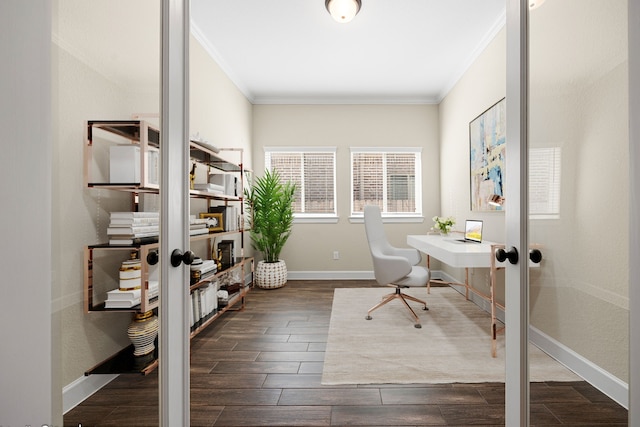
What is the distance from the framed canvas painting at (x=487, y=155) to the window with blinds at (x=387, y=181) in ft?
4.48

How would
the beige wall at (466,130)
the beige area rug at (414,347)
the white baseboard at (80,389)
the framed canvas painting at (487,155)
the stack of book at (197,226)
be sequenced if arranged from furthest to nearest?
1. the beige wall at (466,130)
2. the framed canvas painting at (487,155)
3. the stack of book at (197,226)
4. the beige area rug at (414,347)
5. the white baseboard at (80,389)

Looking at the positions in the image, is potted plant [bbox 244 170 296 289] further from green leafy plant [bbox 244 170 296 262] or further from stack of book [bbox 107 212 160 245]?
stack of book [bbox 107 212 160 245]

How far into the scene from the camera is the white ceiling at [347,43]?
280cm

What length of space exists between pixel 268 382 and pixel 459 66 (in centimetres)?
412

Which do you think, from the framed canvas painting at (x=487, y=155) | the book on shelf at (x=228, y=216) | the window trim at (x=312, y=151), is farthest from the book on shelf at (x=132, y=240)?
the window trim at (x=312, y=151)

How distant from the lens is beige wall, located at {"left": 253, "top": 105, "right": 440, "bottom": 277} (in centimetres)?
489

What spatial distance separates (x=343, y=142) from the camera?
4941 millimetres

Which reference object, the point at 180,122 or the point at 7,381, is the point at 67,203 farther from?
the point at 180,122

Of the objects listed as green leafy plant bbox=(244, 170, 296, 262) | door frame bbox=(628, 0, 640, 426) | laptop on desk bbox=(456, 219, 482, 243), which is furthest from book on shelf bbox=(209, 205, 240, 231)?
door frame bbox=(628, 0, 640, 426)

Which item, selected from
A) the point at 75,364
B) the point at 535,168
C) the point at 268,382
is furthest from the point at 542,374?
the point at 268,382

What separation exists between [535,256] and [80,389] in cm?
141

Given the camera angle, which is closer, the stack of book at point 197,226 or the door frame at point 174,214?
the door frame at point 174,214

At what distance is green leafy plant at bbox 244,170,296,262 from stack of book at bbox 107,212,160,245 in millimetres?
3120

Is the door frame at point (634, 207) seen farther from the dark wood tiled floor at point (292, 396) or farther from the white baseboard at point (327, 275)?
the white baseboard at point (327, 275)
